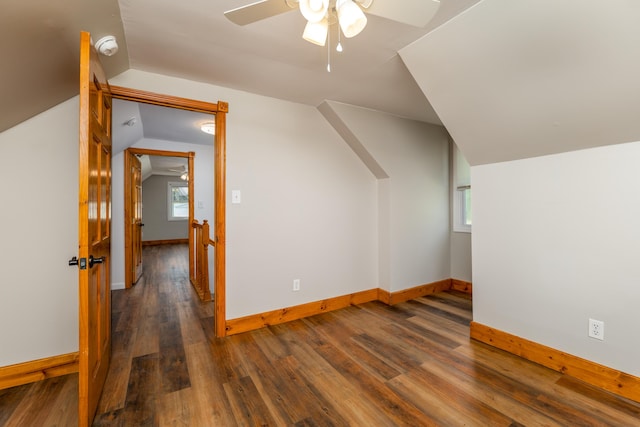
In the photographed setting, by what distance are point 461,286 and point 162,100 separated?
4.08 meters

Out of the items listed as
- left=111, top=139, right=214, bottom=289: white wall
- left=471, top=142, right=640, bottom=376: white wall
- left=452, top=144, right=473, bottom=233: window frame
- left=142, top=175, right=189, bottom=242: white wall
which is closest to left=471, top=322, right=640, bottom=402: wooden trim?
left=471, top=142, right=640, bottom=376: white wall

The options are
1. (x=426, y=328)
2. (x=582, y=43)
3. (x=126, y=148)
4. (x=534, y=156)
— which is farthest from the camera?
(x=126, y=148)

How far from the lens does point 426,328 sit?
8.59ft

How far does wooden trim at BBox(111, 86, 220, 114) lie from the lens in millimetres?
2064

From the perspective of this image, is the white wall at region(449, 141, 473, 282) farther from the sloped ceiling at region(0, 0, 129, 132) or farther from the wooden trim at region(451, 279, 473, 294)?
the sloped ceiling at region(0, 0, 129, 132)

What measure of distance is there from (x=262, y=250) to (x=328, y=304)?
39.8 inches

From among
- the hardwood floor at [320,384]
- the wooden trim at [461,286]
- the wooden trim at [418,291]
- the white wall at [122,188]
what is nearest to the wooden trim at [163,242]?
the white wall at [122,188]

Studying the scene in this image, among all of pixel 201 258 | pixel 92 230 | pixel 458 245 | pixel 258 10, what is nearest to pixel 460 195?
pixel 458 245

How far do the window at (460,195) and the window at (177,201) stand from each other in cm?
838

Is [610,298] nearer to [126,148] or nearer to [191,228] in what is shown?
[191,228]

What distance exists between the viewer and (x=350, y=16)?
105 cm

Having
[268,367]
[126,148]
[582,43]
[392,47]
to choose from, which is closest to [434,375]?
[268,367]

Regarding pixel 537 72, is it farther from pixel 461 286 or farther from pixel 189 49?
pixel 461 286

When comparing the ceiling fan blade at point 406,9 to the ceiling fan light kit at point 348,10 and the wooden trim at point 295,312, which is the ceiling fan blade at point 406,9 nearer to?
the ceiling fan light kit at point 348,10
